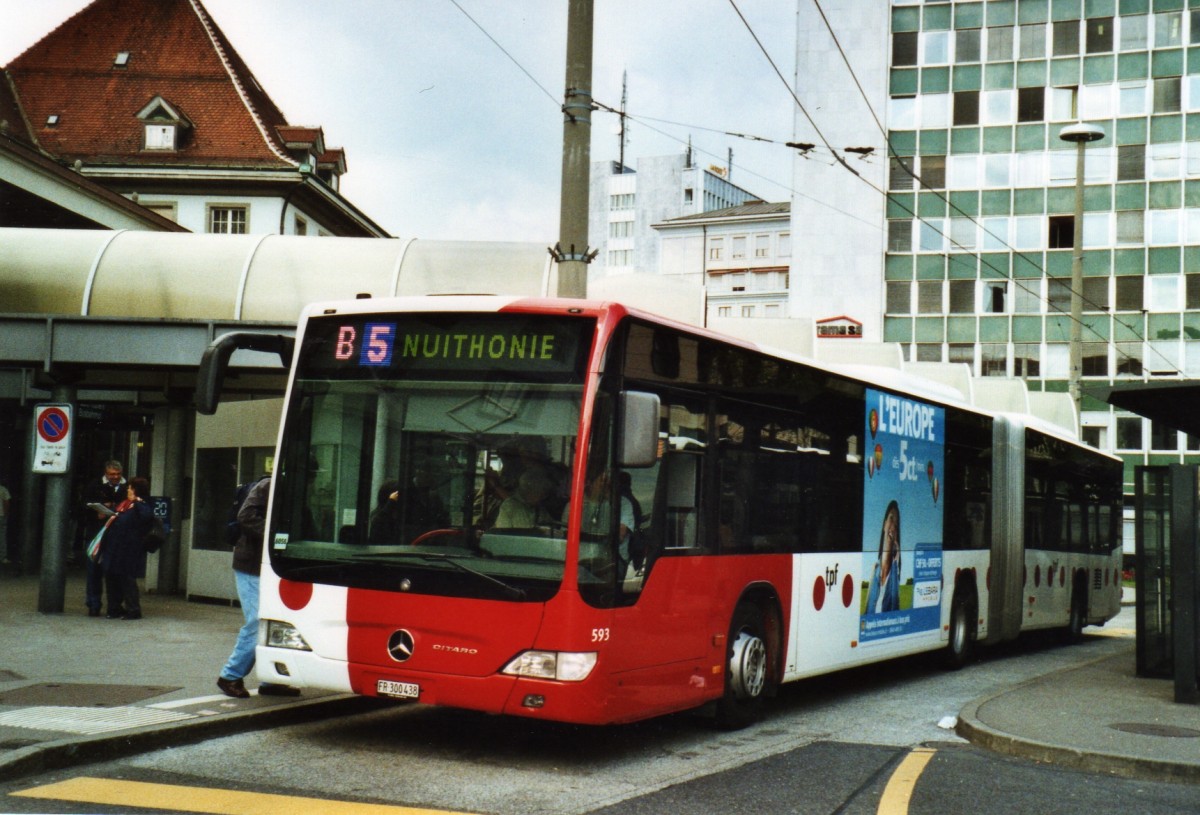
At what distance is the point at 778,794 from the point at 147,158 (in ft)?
160

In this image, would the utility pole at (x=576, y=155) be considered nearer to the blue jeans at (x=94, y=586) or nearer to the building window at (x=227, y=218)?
the blue jeans at (x=94, y=586)

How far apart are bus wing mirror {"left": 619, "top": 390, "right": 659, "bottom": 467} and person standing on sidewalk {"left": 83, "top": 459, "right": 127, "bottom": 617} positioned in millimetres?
9373

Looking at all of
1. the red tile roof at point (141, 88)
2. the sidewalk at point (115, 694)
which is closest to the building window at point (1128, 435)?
the red tile roof at point (141, 88)

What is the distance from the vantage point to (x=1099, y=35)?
5519 centimetres

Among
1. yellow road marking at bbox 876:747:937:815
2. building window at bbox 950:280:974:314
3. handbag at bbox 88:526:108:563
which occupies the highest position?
building window at bbox 950:280:974:314

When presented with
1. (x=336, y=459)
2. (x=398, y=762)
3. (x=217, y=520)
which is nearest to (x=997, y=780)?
(x=398, y=762)

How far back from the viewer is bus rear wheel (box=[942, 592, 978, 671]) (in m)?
15.6

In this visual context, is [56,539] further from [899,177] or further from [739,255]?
[739,255]

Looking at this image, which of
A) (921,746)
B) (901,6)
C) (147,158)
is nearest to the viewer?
(921,746)

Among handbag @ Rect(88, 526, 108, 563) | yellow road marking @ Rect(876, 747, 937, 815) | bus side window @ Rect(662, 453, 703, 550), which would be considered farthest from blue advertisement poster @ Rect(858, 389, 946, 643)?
handbag @ Rect(88, 526, 108, 563)

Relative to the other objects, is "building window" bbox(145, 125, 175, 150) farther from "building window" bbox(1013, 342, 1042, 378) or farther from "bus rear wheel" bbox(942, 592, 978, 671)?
"bus rear wheel" bbox(942, 592, 978, 671)

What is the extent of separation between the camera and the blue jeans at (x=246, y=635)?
10.1 metres

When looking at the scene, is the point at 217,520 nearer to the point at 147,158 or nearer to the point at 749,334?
the point at 749,334

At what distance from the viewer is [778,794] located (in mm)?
7898
